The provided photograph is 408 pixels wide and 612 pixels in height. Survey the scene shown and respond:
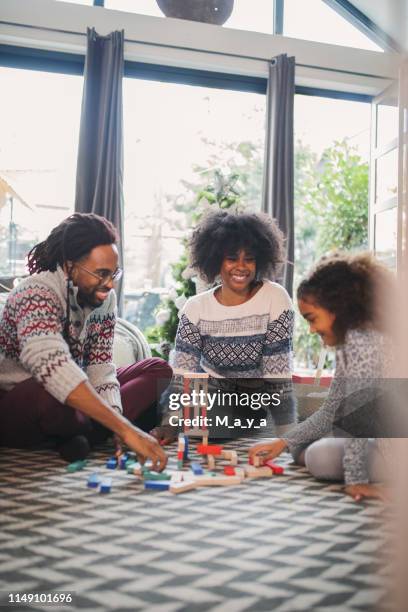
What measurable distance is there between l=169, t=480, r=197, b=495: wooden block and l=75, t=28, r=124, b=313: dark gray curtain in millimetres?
2873

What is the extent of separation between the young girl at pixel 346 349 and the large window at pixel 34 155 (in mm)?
3240

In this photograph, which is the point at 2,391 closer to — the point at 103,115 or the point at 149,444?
the point at 149,444

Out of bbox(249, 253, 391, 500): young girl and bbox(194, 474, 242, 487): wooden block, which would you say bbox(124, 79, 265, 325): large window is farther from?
bbox(194, 474, 242, 487): wooden block

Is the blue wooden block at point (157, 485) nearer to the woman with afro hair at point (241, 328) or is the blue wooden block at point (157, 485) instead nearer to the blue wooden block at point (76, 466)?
the blue wooden block at point (76, 466)

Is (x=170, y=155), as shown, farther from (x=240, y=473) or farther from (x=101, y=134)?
(x=240, y=473)

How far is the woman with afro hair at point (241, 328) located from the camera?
295 centimetres

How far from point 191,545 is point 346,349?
861 millimetres

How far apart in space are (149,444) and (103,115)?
341 cm

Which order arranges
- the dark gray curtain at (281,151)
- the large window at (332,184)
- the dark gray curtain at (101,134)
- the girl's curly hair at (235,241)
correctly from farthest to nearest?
the large window at (332,184) → the dark gray curtain at (281,151) → the dark gray curtain at (101,134) → the girl's curly hair at (235,241)

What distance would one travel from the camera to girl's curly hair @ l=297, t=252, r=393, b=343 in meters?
2.14

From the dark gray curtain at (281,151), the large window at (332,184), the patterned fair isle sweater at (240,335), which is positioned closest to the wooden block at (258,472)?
the patterned fair isle sweater at (240,335)

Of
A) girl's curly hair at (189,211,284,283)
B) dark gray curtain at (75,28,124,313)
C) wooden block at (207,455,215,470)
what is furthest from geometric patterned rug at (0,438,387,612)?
dark gray curtain at (75,28,124,313)

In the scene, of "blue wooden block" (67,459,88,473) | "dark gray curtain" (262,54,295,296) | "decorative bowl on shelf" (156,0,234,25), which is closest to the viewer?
"blue wooden block" (67,459,88,473)

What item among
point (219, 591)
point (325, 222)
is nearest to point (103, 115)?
point (325, 222)
